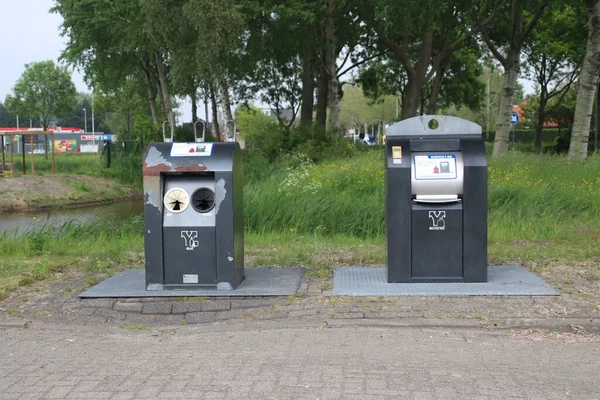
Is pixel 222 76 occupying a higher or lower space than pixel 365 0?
lower

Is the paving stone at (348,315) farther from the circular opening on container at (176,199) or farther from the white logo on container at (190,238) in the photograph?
the circular opening on container at (176,199)

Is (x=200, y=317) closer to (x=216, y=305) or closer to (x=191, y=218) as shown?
(x=216, y=305)

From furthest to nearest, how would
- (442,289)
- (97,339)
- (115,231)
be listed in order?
1. (115,231)
2. (442,289)
3. (97,339)

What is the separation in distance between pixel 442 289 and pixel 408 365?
70.1 inches

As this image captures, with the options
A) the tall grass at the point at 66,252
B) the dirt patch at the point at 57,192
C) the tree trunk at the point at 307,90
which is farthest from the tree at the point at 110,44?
the tall grass at the point at 66,252

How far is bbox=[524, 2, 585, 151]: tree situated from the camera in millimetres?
32594

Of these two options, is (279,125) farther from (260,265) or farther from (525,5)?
(260,265)

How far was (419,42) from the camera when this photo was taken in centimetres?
3512

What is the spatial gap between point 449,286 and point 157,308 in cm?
281

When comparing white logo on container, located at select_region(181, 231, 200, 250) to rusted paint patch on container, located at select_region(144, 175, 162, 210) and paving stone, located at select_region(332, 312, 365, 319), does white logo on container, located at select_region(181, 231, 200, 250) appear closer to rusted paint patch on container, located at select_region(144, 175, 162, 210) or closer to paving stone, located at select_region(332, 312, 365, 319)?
rusted paint patch on container, located at select_region(144, 175, 162, 210)

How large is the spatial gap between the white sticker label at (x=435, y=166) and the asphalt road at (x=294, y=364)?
166cm

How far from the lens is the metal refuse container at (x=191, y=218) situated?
6.47 m

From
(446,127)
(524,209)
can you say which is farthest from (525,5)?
(446,127)

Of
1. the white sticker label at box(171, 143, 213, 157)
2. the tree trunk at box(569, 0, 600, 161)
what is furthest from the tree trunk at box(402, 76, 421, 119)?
the white sticker label at box(171, 143, 213, 157)
